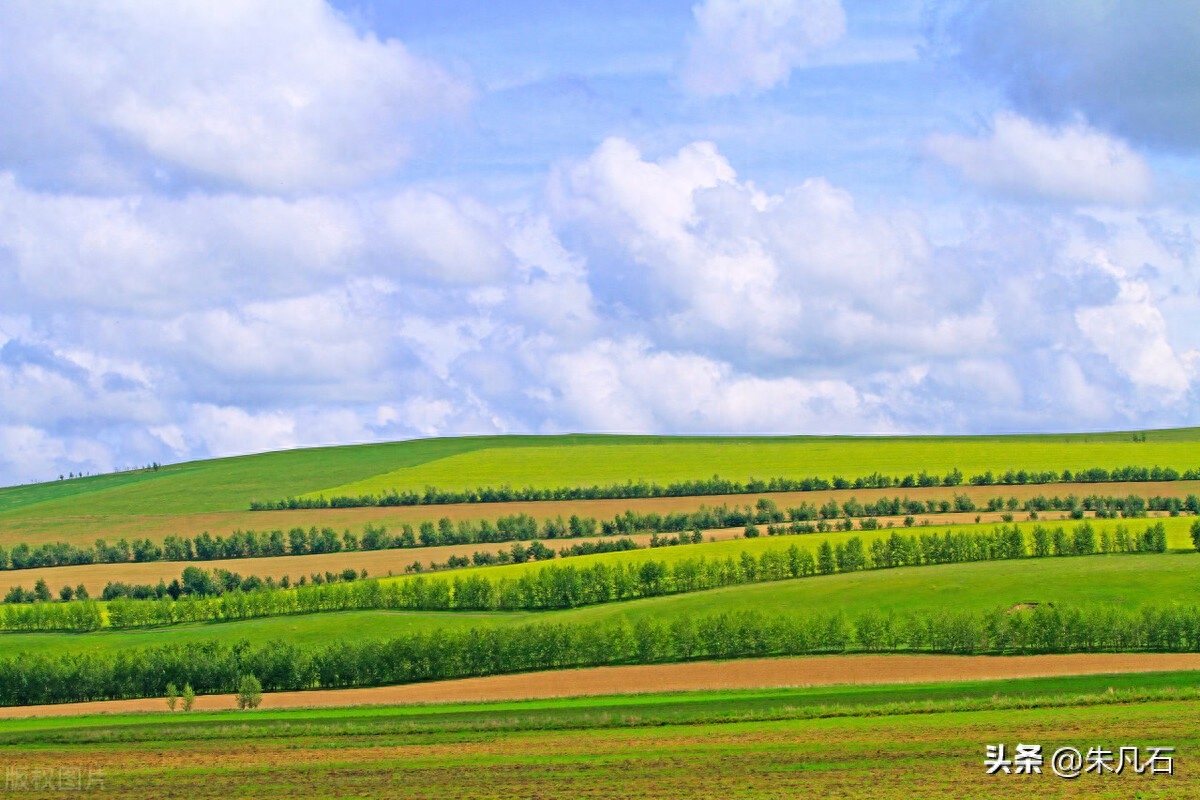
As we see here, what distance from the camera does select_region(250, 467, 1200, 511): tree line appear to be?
164250mm

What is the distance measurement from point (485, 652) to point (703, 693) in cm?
2389

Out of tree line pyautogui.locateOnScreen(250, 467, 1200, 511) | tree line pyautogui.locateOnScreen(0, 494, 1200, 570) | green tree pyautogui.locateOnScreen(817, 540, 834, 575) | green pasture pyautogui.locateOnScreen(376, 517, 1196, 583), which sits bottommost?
green tree pyautogui.locateOnScreen(817, 540, 834, 575)

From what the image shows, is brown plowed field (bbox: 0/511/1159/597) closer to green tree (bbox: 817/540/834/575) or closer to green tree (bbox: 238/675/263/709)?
green tree (bbox: 817/540/834/575)

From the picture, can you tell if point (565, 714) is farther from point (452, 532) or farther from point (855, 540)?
point (452, 532)

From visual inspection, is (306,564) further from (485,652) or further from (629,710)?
(629,710)

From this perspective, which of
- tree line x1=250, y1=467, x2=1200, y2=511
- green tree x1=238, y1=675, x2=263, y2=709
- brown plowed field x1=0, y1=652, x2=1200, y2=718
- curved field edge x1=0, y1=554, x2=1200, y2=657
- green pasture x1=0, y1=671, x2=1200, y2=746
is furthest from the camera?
tree line x1=250, y1=467, x2=1200, y2=511

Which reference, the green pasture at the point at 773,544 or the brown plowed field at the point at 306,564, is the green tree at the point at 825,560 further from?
the brown plowed field at the point at 306,564

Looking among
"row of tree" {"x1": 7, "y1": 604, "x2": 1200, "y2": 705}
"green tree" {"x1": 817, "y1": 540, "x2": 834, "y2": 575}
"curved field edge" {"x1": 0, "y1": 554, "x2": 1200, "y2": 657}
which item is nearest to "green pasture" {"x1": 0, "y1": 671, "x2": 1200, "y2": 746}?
"row of tree" {"x1": 7, "y1": 604, "x2": 1200, "y2": 705}

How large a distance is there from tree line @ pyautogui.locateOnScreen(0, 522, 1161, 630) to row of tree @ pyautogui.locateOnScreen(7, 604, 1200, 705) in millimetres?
24118

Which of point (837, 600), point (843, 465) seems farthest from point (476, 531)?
point (837, 600)

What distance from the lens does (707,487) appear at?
174375mm

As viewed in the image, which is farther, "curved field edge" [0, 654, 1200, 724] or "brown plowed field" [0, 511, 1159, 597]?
"brown plowed field" [0, 511, 1159, 597]

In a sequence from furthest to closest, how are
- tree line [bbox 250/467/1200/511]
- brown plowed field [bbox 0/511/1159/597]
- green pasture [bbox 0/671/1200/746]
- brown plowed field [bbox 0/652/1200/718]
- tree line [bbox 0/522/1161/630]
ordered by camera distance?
tree line [bbox 250/467/1200/511]
brown plowed field [bbox 0/511/1159/597]
tree line [bbox 0/522/1161/630]
brown plowed field [bbox 0/652/1200/718]
green pasture [bbox 0/671/1200/746]

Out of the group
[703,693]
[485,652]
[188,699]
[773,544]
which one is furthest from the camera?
[773,544]
